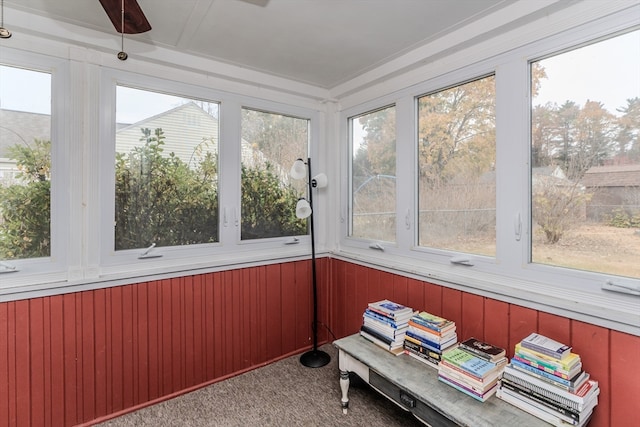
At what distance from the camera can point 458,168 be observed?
2068 millimetres

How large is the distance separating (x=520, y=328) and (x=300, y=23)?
7.00 ft

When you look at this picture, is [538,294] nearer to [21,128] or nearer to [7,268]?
[7,268]

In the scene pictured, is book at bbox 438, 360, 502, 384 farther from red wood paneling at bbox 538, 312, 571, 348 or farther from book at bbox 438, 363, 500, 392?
red wood paneling at bbox 538, 312, 571, 348

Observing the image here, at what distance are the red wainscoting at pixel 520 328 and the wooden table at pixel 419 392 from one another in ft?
1.15

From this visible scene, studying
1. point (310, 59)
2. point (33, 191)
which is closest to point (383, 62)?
point (310, 59)

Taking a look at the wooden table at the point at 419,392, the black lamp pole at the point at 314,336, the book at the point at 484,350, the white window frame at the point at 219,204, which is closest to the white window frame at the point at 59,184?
the white window frame at the point at 219,204

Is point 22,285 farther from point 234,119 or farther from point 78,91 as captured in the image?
point 234,119

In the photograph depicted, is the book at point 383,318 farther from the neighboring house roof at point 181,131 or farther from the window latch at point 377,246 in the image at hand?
the neighboring house roof at point 181,131

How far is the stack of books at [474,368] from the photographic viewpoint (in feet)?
4.97

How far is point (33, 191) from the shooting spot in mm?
1838

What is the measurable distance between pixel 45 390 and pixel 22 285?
2.08ft

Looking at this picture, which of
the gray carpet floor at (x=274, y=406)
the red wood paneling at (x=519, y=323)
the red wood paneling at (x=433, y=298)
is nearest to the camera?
the red wood paneling at (x=519, y=323)

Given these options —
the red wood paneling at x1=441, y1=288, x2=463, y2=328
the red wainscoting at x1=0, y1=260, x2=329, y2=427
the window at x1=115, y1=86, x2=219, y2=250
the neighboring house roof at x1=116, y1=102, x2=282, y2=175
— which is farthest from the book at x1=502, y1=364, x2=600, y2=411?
the neighboring house roof at x1=116, y1=102, x2=282, y2=175

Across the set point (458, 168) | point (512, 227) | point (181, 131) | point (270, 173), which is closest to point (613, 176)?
point (512, 227)
